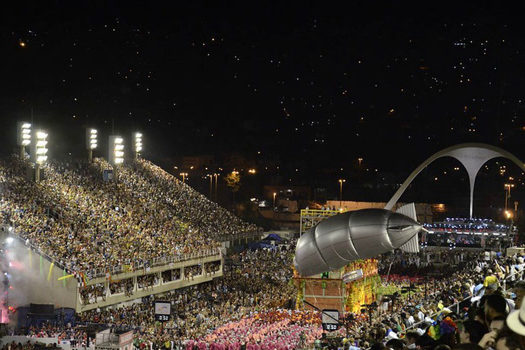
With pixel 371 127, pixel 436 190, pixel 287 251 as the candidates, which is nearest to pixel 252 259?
pixel 287 251

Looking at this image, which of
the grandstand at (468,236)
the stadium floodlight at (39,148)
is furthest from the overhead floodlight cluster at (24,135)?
the grandstand at (468,236)

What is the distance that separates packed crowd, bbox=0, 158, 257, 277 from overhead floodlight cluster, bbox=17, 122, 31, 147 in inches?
76.2

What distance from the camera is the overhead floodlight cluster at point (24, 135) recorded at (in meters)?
44.3

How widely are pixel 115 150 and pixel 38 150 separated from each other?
904 centimetres

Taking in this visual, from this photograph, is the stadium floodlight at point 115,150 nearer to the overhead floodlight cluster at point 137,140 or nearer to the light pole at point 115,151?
the light pole at point 115,151

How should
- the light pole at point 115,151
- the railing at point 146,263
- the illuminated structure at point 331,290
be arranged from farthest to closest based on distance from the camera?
the light pole at point 115,151 → the illuminated structure at point 331,290 → the railing at point 146,263

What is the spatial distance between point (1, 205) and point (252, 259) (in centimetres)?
1961

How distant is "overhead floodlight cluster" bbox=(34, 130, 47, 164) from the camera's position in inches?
1667

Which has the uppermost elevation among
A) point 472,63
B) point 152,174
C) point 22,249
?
point 472,63

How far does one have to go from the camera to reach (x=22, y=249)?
32562 mm

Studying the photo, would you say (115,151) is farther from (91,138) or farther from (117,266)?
(117,266)

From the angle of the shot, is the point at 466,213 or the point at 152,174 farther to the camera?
the point at 466,213

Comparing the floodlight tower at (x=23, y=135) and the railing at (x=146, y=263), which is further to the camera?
the floodlight tower at (x=23, y=135)

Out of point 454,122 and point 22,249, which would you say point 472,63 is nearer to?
point 454,122
